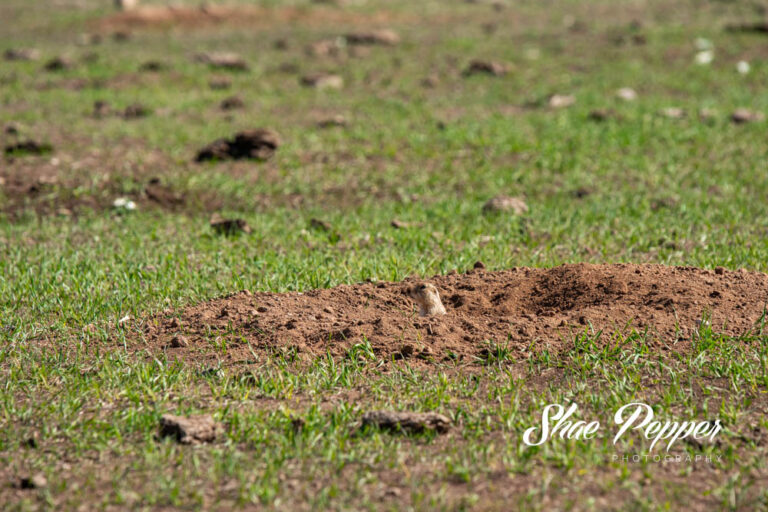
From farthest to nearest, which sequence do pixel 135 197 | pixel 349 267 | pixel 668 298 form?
pixel 135 197 → pixel 349 267 → pixel 668 298

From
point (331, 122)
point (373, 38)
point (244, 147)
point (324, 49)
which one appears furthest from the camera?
point (373, 38)

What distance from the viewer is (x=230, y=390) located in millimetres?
3947

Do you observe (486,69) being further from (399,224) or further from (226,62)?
(399,224)

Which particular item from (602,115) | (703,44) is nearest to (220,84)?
(602,115)

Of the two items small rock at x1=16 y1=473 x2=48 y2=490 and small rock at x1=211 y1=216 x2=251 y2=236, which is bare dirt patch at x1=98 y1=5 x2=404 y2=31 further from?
small rock at x1=16 y1=473 x2=48 y2=490

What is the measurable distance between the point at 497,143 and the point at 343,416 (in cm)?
583

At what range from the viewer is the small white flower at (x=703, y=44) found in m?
13.8

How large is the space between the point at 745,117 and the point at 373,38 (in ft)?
24.7

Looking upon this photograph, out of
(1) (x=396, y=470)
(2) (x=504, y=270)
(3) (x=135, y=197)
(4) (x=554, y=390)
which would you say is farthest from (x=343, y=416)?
(3) (x=135, y=197)

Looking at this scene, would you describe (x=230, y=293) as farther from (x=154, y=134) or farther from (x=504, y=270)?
(x=154, y=134)

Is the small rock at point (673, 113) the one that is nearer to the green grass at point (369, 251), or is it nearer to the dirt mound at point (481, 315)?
the green grass at point (369, 251)

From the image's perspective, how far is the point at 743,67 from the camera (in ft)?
41.0

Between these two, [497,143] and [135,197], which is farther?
[497,143]

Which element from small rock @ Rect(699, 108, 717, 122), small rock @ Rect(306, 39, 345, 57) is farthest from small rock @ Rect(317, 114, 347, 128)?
small rock @ Rect(306, 39, 345, 57)
